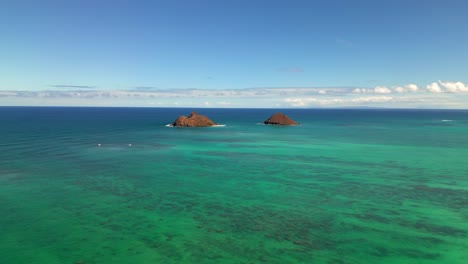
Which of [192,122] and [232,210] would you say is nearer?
[232,210]

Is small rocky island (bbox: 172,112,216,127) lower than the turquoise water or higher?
higher

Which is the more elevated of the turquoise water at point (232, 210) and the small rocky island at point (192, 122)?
the small rocky island at point (192, 122)

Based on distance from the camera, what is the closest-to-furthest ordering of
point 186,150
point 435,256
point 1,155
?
point 435,256 → point 1,155 → point 186,150

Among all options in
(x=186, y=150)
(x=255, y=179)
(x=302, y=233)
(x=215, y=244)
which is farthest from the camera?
(x=186, y=150)

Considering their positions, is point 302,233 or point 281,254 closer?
point 281,254

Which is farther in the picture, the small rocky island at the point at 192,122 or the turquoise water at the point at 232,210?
the small rocky island at the point at 192,122

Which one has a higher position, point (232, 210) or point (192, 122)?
point (192, 122)

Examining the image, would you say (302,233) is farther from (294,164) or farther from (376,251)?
(294,164)

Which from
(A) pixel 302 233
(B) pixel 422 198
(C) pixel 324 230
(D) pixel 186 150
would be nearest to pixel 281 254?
(A) pixel 302 233

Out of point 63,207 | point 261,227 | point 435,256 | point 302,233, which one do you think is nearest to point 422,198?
point 435,256

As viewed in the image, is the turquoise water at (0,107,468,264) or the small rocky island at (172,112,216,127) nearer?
the turquoise water at (0,107,468,264)
